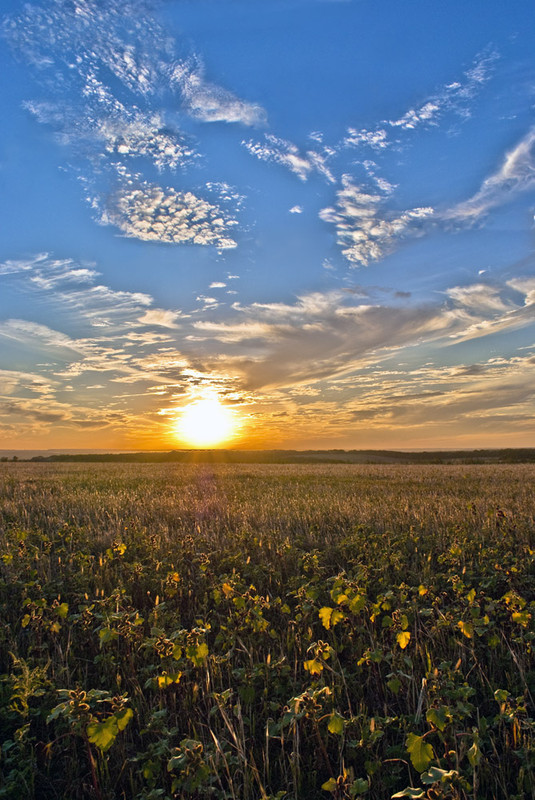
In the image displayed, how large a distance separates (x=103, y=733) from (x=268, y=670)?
1676 mm

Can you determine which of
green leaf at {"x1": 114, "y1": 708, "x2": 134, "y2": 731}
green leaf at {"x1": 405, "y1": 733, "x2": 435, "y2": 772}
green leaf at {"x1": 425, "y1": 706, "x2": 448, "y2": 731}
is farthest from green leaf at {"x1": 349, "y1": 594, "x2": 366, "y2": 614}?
green leaf at {"x1": 114, "y1": 708, "x2": 134, "y2": 731}

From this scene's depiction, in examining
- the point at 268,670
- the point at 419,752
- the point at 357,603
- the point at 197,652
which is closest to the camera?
the point at 419,752

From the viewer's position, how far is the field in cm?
285

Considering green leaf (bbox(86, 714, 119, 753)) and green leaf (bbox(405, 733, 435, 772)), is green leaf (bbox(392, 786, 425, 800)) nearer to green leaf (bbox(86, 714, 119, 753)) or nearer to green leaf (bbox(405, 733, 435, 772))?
green leaf (bbox(405, 733, 435, 772))

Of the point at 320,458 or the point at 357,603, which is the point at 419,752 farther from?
the point at 320,458

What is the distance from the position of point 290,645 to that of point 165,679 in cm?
154

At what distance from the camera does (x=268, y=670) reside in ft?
12.5

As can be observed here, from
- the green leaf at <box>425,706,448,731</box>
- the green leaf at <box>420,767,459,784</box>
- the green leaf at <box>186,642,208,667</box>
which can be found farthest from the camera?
the green leaf at <box>186,642,208,667</box>

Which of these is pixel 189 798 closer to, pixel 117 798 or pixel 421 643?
pixel 117 798

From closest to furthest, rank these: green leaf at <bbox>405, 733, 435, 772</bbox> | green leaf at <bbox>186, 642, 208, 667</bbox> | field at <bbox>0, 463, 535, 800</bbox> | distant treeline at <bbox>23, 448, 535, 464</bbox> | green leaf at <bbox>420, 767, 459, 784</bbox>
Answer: green leaf at <bbox>420, 767, 459, 784</bbox>, green leaf at <bbox>405, 733, 435, 772</bbox>, field at <bbox>0, 463, 535, 800</bbox>, green leaf at <bbox>186, 642, 208, 667</bbox>, distant treeline at <bbox>23, 448, 535, 464</bbox>

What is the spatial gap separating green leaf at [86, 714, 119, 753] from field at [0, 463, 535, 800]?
1cm

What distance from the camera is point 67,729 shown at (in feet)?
11.4

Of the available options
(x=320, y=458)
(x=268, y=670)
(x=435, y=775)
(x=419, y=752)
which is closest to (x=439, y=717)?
(x=419, y=752)

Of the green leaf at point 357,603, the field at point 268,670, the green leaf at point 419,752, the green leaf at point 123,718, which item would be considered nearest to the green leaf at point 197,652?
the field at point 268,670
